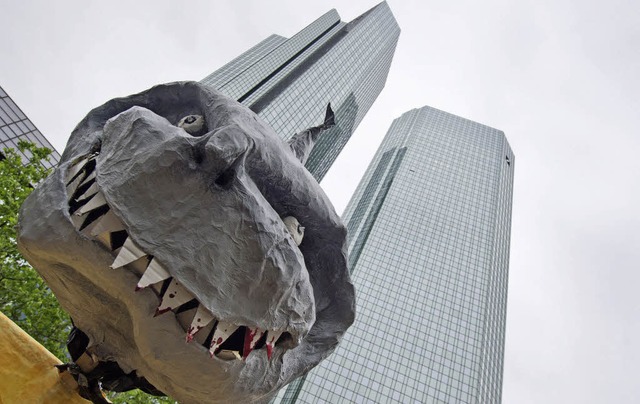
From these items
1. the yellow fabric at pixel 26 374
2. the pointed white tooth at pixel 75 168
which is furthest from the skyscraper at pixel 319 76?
the pointed white tooth at pixel 75 168

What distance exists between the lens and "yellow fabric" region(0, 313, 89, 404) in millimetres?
3307

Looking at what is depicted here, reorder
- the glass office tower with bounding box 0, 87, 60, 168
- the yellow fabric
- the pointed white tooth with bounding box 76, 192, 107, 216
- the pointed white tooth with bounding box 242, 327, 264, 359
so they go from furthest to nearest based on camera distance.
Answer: the glass office tower with bounding box 0, 87, 60, 168 < the yellow fabric < the pointed white tooth with bounding box 76, 192, 107, 216 < the pointed white tooth with bounding box 242, 327, 264, 359

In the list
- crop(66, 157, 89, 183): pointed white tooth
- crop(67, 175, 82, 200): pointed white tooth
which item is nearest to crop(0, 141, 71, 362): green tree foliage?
crop(66, 157, 89, 183): pointed white tooth

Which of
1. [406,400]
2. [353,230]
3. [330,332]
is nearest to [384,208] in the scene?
[353,230]

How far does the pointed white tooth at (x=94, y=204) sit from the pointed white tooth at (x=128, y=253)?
373 mm

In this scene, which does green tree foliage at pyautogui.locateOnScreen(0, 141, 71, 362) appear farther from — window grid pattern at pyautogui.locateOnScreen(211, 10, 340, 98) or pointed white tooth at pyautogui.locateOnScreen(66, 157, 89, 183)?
window grid pattern at pyautogui.locateOnScreen(211, 10, 340, 98)

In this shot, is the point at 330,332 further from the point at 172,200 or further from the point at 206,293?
the point at 172,200

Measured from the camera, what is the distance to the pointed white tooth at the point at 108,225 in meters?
2.26

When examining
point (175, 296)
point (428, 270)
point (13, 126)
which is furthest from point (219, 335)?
point (428, 270)

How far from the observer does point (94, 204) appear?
2.38 m

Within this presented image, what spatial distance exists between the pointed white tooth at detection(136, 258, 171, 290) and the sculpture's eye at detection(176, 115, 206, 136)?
113 centimetres

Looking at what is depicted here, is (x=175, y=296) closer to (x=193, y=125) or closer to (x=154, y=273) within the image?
(x=154, y=273)

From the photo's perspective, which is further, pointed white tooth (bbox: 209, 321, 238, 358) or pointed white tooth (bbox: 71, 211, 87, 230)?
pointed white tooth (bbox: 71, 211, 87, 230)

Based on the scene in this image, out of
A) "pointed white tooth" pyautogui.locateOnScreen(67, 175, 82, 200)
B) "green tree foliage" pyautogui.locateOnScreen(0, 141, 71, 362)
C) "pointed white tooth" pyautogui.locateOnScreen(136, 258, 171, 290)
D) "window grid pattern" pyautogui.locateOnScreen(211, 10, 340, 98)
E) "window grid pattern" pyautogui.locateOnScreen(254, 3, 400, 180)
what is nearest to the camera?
"pointed white tooth" pyautogui.locateOnScreen(136, 258, 171, 290)
